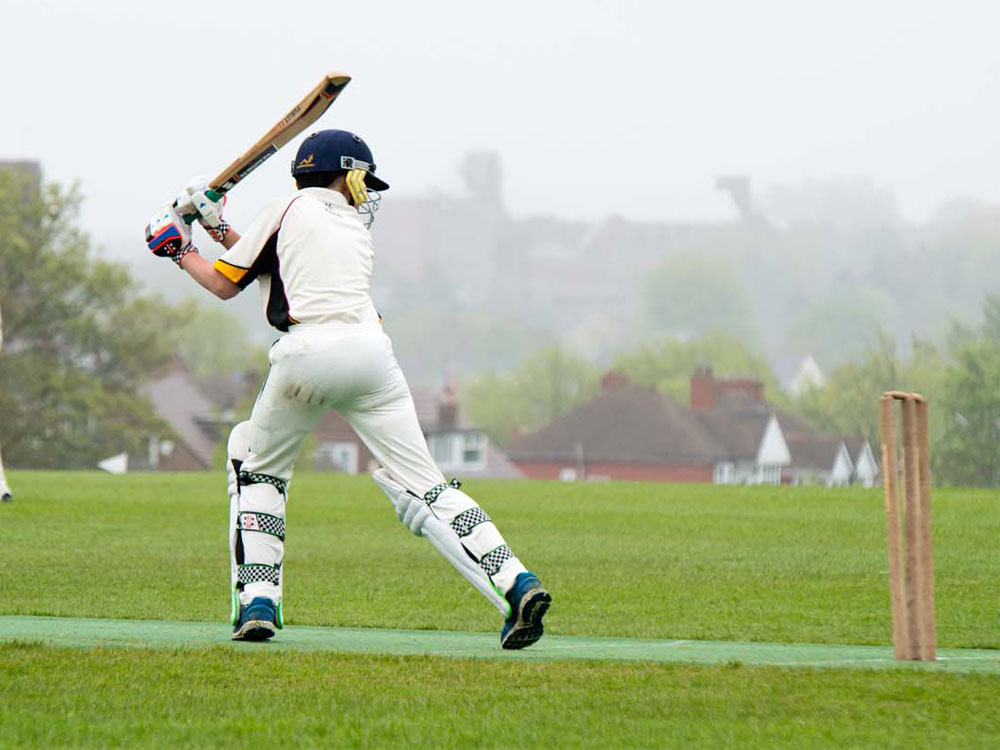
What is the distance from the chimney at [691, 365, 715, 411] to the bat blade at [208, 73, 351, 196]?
84829mm

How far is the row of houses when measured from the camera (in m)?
89.1

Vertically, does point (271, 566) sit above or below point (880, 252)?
below

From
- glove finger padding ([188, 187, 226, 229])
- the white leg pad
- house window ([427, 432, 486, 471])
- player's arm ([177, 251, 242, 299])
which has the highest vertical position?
house window ([427, 432, 486, 471])

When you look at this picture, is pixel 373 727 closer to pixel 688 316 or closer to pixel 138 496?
pixel 138 496

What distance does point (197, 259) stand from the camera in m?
9.10

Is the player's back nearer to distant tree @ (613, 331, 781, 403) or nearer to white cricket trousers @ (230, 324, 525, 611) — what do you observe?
white cricket trousers @ (230, 324, 525, 611)

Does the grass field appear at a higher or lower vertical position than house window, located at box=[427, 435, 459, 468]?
lower

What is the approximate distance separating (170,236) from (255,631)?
→ 187 centimetres

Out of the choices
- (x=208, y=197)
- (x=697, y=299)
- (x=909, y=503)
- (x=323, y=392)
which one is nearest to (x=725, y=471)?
(x=208, y=197)

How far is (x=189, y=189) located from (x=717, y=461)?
8170cm

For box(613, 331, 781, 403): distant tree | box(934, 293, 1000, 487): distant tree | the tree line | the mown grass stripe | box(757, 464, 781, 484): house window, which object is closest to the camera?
the mown grass stripe

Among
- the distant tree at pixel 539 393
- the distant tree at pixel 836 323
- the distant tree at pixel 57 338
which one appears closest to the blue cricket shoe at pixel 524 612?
the distant tree at pixel 57 338

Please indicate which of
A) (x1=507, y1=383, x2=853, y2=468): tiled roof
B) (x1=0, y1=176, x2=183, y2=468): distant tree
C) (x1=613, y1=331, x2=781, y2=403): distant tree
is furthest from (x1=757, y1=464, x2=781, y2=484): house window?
(x1=0, y1=176, x2=183, y2=468): distant tree

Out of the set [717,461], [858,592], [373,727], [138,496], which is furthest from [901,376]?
[373,727]
